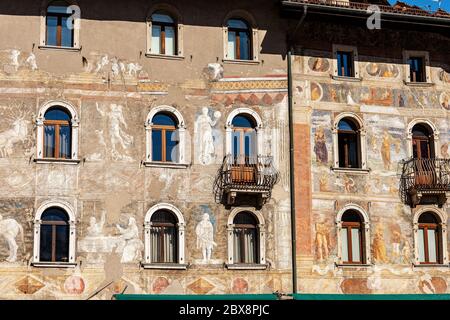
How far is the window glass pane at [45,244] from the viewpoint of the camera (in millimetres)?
23438

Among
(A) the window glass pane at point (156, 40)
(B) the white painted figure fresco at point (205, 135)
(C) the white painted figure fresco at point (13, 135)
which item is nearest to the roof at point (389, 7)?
(A) the window glass pane at point (156, 40)

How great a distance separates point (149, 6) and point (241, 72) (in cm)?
317

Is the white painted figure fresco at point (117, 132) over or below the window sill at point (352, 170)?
over

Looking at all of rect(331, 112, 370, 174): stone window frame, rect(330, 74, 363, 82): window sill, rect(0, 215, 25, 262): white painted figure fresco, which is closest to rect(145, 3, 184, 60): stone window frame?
rect(330, 74, 363, 82): window sill

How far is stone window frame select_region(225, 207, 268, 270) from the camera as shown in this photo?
24422 mm

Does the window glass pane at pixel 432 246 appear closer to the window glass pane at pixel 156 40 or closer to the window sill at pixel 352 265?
the window sill at pixel 352 265

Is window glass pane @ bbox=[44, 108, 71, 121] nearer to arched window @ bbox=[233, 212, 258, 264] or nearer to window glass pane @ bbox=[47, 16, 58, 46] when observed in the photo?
window glass pane @ bbox=[47, 16, 58, 46]

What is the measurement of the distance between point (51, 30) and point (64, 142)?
3139mm

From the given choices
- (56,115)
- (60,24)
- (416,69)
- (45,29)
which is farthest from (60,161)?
(416,69)

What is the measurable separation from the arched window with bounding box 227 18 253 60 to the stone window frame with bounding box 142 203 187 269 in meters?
4.83

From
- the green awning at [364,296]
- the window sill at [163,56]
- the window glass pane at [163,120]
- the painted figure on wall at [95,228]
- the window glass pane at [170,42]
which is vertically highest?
the window glass pane at [170,42]

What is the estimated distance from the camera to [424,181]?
25969 mm

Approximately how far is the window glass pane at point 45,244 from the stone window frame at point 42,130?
1.78 metres
